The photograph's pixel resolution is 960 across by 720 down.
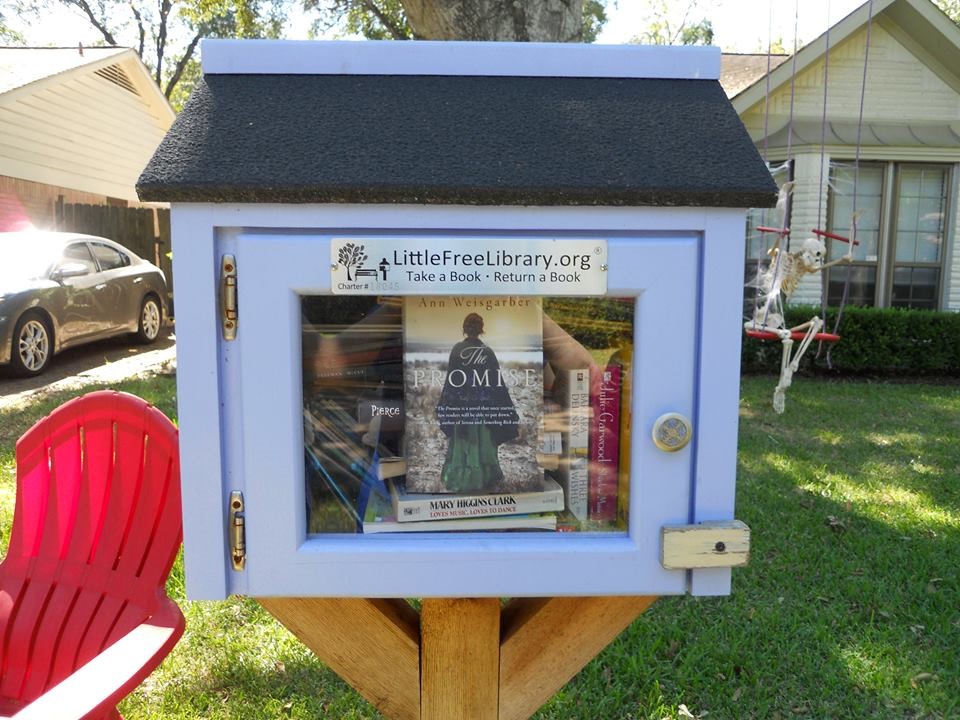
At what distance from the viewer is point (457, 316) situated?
126cm

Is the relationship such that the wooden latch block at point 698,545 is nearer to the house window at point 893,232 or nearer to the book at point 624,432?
the book at point 624,432

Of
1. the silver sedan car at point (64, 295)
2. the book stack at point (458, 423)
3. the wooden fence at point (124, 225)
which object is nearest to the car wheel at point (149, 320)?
the silver sedan car at point (64, 295)

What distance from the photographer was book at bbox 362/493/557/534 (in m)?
1.29

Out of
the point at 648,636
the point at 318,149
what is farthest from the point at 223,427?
the point at 648,636

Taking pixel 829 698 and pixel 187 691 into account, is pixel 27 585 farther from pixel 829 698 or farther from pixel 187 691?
pixel 829 698

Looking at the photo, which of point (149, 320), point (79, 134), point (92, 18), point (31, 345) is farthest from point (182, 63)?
point (31, 345)

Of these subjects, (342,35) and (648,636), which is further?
(342,35)

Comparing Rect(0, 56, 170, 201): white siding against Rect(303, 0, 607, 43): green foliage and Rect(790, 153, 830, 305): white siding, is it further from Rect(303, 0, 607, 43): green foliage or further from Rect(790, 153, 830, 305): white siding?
Rect(790, 153, 830, 305): white siding

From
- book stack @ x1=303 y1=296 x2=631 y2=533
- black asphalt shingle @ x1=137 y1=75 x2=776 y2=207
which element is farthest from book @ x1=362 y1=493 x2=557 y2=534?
black asphalt shingle @ x1=137 y1=75 x2=776 y2=207

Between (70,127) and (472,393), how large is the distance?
14.7 m

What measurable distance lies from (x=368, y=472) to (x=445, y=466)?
0.13 metres

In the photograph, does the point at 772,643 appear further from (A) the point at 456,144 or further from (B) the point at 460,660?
(A) the point at 456,144

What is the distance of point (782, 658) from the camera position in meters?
2.91

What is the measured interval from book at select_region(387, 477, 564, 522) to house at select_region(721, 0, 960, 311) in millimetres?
9558
